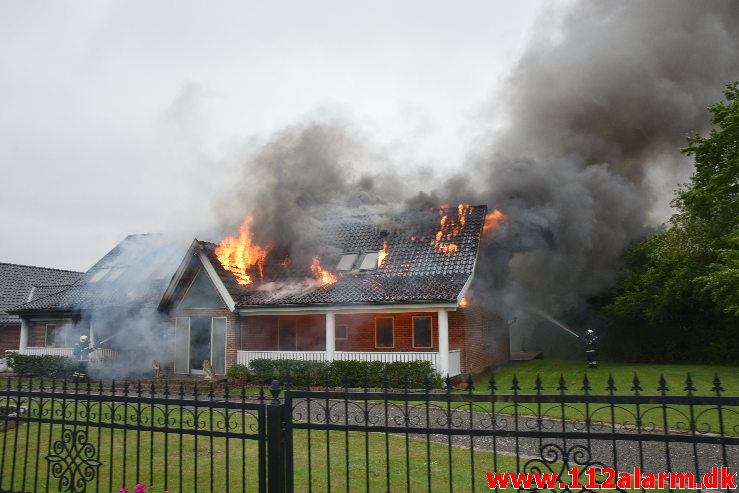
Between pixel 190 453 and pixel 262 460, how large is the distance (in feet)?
14.6

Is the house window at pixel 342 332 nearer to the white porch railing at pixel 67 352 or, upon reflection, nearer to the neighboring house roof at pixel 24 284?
the white porch railing at pixel 67 352

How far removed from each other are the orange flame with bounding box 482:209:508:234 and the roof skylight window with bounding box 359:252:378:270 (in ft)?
13.9

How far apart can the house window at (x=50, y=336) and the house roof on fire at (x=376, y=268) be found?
7.69m

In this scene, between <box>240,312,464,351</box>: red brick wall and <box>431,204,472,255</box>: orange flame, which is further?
<box>431,204,472,255</box>: orange flame

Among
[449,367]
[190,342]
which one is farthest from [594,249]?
[190,342]

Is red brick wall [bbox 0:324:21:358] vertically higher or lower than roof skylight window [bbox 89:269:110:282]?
lower

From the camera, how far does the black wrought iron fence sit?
14.5 feet

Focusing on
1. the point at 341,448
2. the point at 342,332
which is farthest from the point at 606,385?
the point at 342,332

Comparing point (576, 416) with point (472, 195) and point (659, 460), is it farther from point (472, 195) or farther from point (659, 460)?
point (472, 195)

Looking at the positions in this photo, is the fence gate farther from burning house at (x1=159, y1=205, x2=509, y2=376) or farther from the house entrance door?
the house entrance door

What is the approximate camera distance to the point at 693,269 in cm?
2211

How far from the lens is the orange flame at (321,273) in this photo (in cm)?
1995


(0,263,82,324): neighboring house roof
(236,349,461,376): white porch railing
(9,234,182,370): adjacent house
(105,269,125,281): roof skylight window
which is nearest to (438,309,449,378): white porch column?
(236,349,461,376): white porch railing

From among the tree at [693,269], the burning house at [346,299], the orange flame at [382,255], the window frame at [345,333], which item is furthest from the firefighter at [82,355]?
the tree at [693,269]
